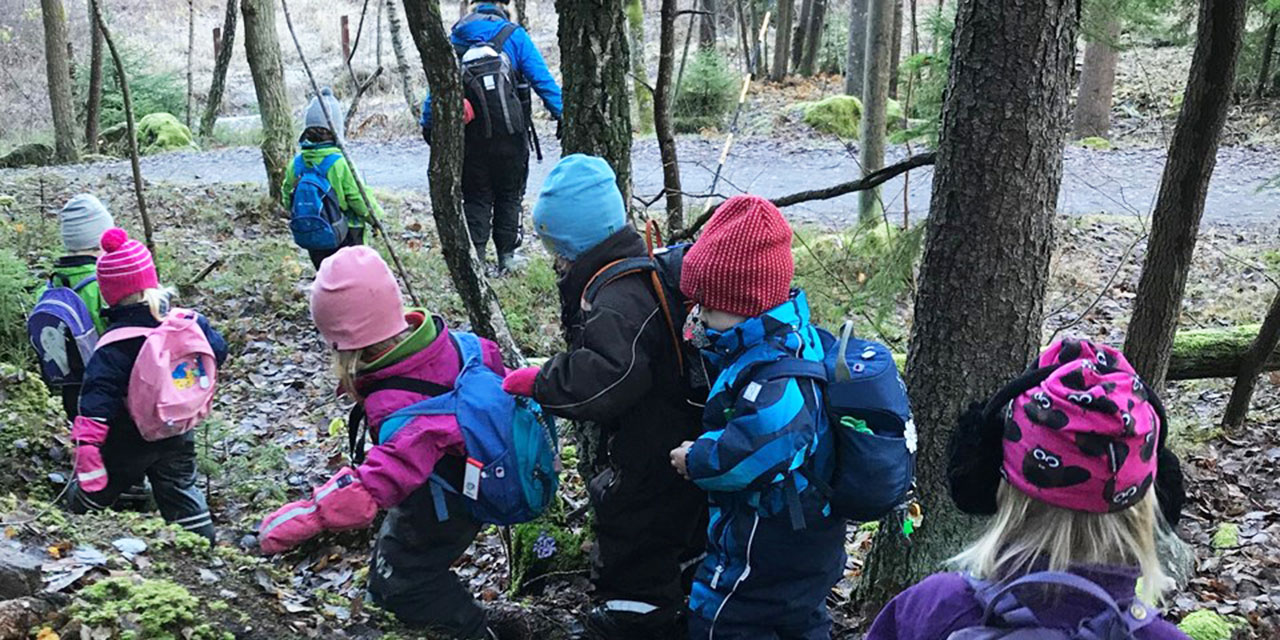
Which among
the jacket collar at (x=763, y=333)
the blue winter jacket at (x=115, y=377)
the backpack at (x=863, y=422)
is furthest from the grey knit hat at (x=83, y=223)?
the backpack at (x=863, y=422)

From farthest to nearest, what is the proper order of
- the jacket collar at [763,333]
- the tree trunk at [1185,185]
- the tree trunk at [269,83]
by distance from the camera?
the tree trunk at [269,83] < the tree trunk at [1185,185] < the jacket collar at [763,333]

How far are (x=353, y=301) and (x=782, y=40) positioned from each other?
25.3 meters

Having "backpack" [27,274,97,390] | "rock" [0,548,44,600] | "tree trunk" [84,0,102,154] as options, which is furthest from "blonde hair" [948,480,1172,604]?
"tree trunk" [84,0,102,154]

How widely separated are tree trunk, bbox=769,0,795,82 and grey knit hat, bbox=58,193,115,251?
2294 centimetres

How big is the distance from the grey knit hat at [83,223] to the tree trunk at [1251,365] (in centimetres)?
781

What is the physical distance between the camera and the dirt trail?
46.3ft

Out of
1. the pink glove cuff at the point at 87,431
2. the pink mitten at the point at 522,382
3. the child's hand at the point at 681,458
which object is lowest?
the pink glove cuff at the point at 87,431

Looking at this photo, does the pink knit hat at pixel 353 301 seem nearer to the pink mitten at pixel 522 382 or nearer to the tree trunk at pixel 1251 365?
the pink mitten at pixel 522 382

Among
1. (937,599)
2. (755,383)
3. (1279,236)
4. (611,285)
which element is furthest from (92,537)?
(1279,236)

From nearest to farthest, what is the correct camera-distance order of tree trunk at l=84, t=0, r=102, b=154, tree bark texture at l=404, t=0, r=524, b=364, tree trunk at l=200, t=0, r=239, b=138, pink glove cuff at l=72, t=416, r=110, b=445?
tree bark texture at l=404, t=0, r=524, b=364 → pink glove cuff at l=72, t=416, r=110, b=445 → tree trunk at l=84, t=0, r=102, b=154 → tree trunk at l=200, t=0, r=239, b=138

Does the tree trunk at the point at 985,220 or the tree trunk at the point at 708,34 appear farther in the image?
the tree trunk at the point at 708,34

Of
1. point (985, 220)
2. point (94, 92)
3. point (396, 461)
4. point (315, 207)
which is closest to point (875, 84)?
point (315, 207)

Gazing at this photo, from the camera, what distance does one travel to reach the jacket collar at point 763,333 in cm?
340

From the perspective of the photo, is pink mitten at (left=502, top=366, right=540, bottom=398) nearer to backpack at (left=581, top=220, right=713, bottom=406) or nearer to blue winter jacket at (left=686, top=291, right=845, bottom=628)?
backpack at (left=581, top=220, right=713, bottom=406)
